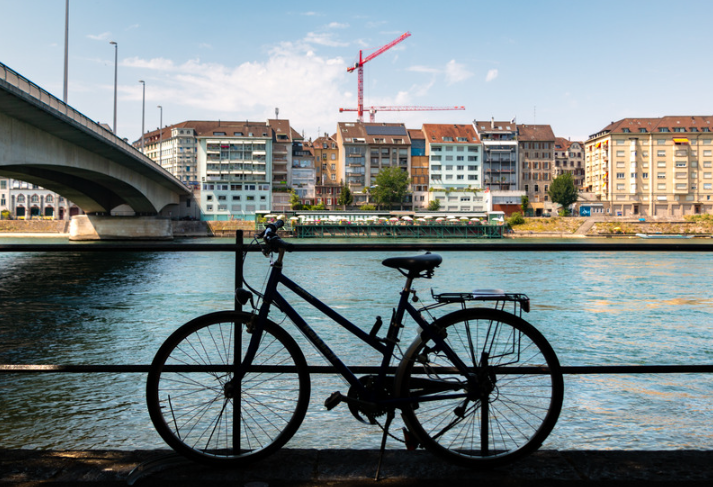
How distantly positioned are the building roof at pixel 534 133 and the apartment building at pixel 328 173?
32662 millimetres

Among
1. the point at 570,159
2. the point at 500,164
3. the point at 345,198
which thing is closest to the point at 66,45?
the point at 345,198

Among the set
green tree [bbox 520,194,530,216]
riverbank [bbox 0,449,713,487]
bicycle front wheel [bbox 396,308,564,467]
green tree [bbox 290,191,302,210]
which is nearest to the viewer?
riverbank [bbox 0,449,713,487]

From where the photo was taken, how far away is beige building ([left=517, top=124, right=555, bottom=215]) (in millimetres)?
115188

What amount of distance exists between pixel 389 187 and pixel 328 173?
1389 centimetres

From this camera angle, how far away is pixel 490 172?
11038cm

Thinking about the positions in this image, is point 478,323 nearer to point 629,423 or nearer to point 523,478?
point 523,478

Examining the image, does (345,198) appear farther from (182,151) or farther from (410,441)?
(410,441)

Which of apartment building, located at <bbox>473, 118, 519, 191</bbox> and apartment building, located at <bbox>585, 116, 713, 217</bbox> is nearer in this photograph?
apartment building, located at <bbox>585, 116, 713, 217</bbox>

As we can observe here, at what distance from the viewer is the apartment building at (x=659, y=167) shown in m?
104

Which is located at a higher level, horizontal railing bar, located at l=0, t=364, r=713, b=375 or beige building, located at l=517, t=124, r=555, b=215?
beige building, located at l=517, t=124, r=555, b=215

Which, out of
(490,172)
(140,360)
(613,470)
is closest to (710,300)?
(140,360)

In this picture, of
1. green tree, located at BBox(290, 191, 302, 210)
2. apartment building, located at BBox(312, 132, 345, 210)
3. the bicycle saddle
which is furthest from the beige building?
the bicycle saddle

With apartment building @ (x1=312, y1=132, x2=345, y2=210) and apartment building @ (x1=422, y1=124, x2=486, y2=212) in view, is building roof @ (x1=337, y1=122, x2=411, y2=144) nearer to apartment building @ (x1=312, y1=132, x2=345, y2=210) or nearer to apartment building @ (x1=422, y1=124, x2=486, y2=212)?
apartment building @ (x1=312, y1=132, x2=345, y2=210)

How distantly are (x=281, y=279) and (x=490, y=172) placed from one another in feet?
362
